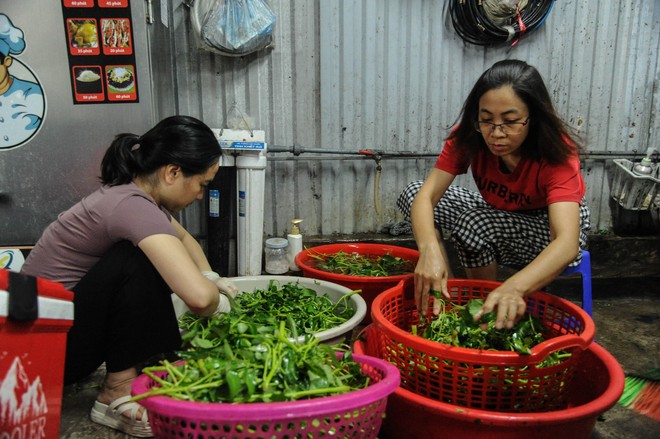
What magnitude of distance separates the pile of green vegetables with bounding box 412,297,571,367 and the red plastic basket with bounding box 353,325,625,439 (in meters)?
0.16

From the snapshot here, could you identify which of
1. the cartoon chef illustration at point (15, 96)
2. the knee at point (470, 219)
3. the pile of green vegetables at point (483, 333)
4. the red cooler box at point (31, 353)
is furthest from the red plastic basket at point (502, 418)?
the cartoon chef illustration at point (15, 96)

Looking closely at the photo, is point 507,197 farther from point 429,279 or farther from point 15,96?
point 15,96

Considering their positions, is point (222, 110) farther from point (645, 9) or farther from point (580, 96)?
point (645, 9)

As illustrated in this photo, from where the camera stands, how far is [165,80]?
117 inches

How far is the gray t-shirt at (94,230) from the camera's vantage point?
1528mm

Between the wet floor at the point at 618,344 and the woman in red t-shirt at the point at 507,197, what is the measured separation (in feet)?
1.82

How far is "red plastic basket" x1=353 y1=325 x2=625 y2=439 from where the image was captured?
4.00 feet

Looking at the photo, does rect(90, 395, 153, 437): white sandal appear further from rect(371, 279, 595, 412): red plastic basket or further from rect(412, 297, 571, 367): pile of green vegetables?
rect(412, 297, 571, 367): pile of green vegetables

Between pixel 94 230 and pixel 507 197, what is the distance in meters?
1.76

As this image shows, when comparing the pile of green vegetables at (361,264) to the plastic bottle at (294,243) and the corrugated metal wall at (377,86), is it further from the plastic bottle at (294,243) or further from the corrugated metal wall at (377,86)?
the corrugated metal wall at (377,86)

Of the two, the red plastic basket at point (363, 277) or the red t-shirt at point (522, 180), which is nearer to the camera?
the red t-shirt at point (522, 180)

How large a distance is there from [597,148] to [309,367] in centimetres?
359

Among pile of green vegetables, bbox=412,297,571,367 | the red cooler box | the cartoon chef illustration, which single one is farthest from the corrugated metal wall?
the red cooler box

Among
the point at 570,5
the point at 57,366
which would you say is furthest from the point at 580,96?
the point at 57,366
